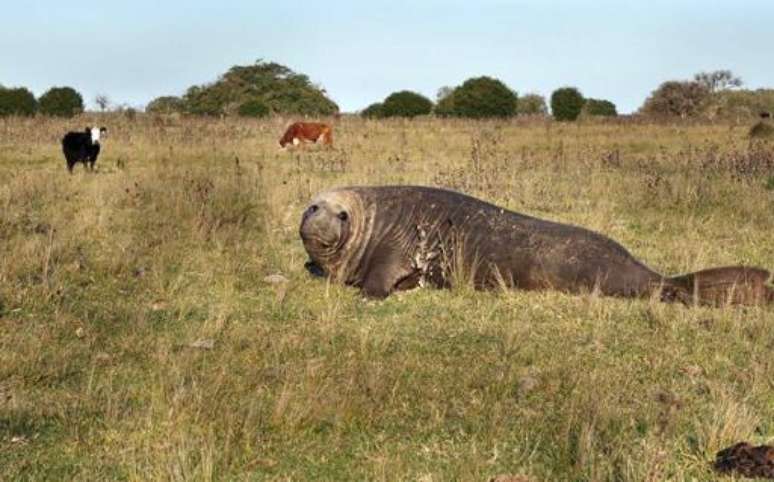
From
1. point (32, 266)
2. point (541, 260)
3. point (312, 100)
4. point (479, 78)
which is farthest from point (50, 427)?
point (312, 100)

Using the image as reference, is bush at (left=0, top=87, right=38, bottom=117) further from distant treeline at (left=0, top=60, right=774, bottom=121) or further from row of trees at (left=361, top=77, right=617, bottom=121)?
row of trees at (left=361, top=77, right=617, bottom=121)

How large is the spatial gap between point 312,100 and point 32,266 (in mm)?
51140

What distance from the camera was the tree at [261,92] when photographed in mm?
57125

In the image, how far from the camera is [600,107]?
6091 centimetres

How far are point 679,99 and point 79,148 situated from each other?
182 ft

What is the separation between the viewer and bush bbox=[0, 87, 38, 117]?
4362 cm

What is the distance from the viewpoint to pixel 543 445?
13.9ft

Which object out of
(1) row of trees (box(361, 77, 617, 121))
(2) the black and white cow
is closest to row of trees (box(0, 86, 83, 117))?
(1) row of trees (box(361, 77, 617, 121))

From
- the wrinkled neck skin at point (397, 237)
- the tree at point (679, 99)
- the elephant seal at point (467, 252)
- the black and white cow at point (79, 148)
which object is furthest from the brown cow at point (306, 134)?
the tree at point (679, 99)

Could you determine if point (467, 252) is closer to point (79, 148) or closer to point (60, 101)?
point (79, 148)

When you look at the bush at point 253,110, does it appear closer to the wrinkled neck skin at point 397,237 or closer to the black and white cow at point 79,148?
the black and white cow at point 79,148

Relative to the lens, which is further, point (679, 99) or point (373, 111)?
point (679, 99)

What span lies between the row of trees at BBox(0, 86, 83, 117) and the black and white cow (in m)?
26.1

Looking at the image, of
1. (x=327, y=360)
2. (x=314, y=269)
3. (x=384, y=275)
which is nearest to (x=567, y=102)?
(x=314, y=269)
